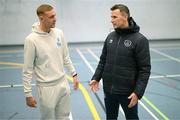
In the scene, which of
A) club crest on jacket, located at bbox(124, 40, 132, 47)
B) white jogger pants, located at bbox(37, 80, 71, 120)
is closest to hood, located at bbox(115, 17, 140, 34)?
club crest on jacket, located at bbox(124, 40, 132, 47)

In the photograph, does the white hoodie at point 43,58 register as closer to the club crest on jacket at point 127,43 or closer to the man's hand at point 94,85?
the man's hand at point 94,85

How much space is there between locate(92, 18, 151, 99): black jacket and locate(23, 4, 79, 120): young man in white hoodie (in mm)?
609

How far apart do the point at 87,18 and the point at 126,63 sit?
990 centimetres

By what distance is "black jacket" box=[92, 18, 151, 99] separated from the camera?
341 centimetres

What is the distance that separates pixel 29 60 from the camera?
3.57m

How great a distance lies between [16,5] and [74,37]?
2.91 meters

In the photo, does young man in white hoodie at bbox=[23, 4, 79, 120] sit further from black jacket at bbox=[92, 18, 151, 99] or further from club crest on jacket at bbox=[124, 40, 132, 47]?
club crest on jacket at bbox=[124, 40, 132, 47]

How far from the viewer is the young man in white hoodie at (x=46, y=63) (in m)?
3.55

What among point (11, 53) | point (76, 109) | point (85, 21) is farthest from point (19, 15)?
point (76, 109)

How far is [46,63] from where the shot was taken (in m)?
3.63

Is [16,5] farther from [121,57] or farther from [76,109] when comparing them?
[121,57]

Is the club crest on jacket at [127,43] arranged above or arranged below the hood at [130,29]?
below

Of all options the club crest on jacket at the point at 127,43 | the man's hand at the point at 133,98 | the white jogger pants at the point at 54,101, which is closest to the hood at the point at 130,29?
the club crest on jacket at the point at 127,43

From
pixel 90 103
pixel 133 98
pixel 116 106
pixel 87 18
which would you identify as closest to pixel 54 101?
pixel 116 106
